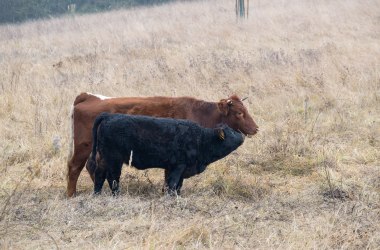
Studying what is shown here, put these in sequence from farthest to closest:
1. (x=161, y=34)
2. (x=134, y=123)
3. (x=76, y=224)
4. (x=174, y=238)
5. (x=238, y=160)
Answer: (x=161, y=34)
(x=238, y=160)
(x=134, y=123)
(x=76, y=224)
(x=174, y=238)

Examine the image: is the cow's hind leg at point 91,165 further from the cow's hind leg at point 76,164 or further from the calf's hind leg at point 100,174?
the calf's hind leg at point 100,174

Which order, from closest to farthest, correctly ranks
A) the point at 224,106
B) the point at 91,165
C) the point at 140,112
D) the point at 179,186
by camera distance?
the point at 179,186
the point at 91,165
the point at 140,112
the point at 224,106

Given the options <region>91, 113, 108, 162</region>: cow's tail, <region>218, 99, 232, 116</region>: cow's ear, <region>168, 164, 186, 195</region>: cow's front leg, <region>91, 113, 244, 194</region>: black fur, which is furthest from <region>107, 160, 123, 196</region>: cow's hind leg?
<region>218, 99, 232, 116</region>: cow's ear

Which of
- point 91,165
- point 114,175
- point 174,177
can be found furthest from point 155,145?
point 91,165

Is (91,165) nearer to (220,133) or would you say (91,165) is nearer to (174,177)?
(174,177)

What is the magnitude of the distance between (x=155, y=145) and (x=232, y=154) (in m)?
1.79

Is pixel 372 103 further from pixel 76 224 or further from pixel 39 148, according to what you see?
pixel 76 224

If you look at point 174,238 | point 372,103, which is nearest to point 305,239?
point 174,238

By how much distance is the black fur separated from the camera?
589cm

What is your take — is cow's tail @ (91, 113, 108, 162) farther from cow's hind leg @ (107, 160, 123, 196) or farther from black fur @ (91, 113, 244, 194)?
cow's hind leg @ (107, 160, 123, 196)

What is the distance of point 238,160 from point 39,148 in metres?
2.60

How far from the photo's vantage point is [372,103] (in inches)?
368

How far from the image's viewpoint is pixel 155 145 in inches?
237

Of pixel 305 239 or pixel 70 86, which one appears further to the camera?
pixel 70 86
